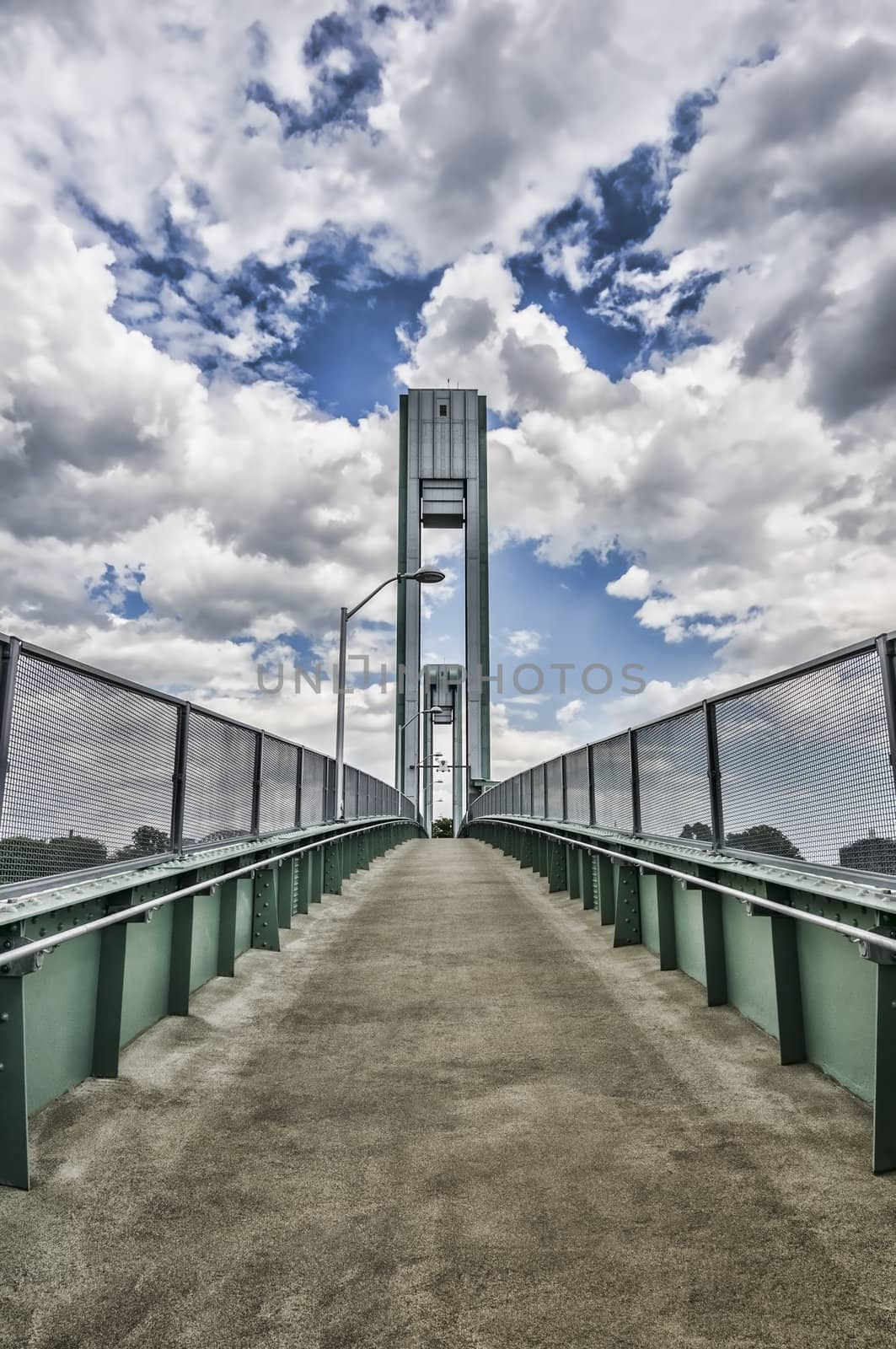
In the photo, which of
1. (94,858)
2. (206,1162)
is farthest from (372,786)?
(206,1162)

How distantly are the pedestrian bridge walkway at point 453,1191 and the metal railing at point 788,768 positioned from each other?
3.47ft

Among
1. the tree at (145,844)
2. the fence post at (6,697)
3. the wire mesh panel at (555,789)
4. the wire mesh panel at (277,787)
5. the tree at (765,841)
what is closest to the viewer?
the fence post at (6,697)

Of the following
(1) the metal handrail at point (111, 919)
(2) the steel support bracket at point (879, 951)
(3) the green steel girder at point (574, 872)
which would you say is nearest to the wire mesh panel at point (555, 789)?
(3) the green steel girder at point (574, 872)

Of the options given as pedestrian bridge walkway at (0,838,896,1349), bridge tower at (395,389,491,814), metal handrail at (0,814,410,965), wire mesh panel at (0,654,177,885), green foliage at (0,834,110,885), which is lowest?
pedestrian bridge walkway at (0,838,896,1349)

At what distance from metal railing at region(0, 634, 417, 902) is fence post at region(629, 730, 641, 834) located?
3.54 meters

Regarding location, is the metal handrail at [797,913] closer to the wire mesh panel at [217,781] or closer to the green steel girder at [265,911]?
the green steel girder at [265,911]

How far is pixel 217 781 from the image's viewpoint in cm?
744

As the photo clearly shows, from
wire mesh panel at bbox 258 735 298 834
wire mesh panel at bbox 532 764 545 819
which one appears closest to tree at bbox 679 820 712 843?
wire mesh panel at bbox 258 735 298 834

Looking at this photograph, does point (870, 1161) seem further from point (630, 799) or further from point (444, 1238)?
point (630, 799)

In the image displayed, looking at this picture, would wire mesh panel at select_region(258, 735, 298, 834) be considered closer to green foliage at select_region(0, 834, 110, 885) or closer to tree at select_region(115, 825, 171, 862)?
tree at select_region(115, 825, 171, 862)

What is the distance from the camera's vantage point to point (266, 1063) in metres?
4.90

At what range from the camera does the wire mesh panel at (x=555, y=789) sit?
1367cm

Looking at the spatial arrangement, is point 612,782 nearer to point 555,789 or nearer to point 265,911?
point 265,911

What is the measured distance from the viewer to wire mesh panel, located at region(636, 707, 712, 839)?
6637 millimetres
